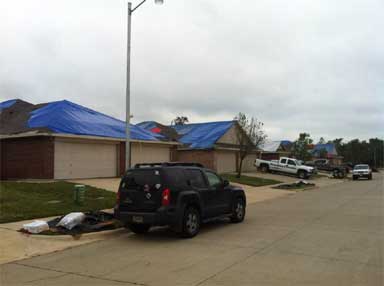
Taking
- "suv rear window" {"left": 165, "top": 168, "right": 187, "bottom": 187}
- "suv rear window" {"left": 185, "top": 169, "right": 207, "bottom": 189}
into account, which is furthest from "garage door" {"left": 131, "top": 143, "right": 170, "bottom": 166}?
"suv rear window" {"left": 165, "top": 168, "right": 187, "bottom": 187}

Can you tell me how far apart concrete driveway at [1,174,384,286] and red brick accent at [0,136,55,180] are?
557 inches

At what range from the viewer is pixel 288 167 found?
45344 millimetres

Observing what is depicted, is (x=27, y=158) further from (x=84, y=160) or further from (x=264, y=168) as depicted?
(x=264, y=168)

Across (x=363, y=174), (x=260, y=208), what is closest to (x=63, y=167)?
(x=260, y=208)

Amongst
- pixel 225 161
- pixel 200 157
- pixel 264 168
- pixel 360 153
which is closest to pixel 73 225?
pixel 200 157

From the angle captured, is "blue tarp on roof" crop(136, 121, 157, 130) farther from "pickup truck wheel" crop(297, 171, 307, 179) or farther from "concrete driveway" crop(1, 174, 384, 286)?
"concrete driveway" crop(1, 174, 384, 286)

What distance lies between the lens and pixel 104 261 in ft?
26.7

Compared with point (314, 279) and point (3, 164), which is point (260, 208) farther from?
point (3, 164)

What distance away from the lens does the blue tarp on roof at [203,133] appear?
4303cm

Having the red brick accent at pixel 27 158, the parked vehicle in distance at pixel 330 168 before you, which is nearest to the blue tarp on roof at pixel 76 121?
the red brick accent at pixel 27 158

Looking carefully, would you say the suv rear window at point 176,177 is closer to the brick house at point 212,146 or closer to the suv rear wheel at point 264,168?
the brick house at point 212,146

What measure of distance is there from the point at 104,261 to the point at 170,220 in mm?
2393

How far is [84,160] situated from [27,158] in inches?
126

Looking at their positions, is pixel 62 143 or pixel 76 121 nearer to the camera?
pixel 62 143
